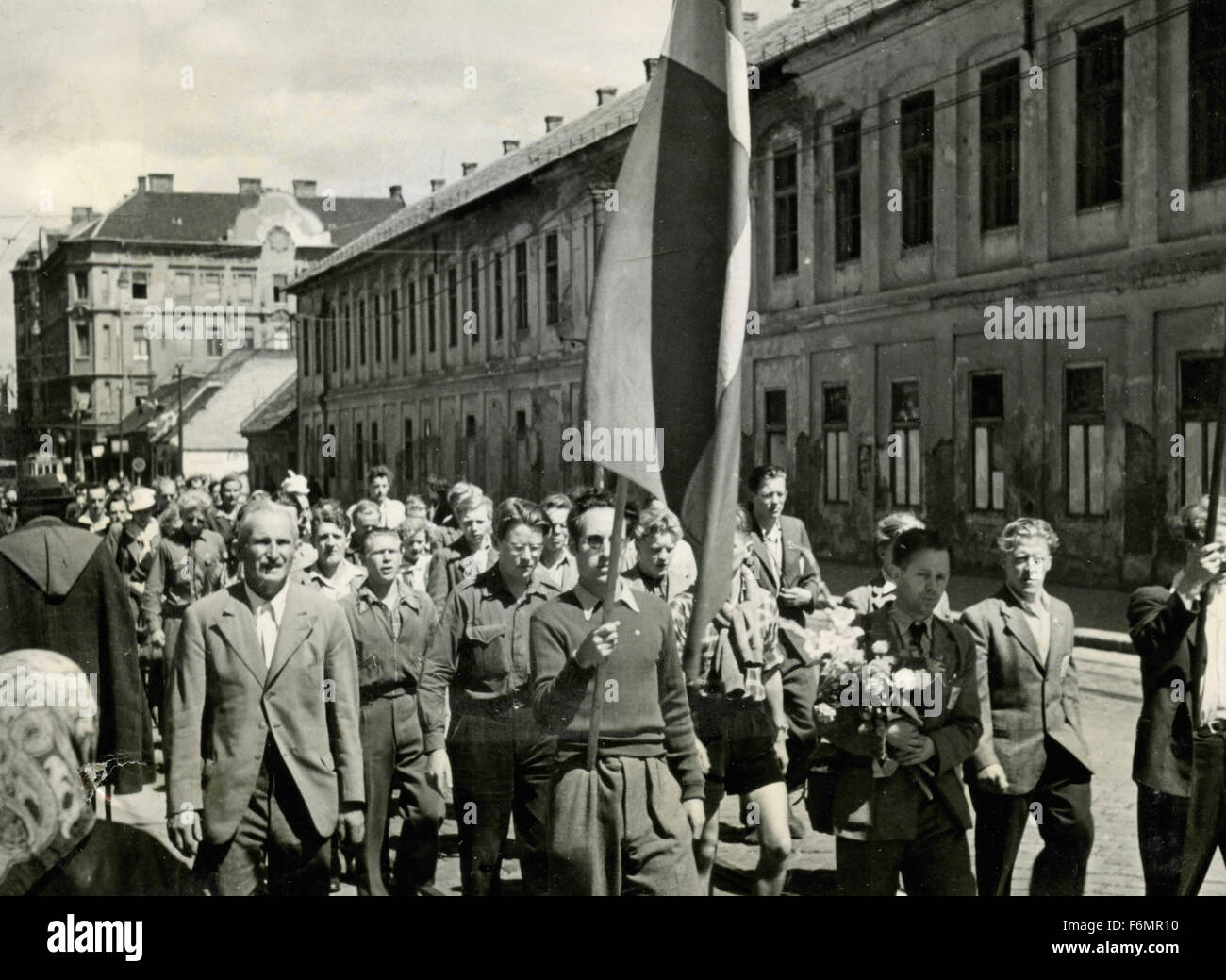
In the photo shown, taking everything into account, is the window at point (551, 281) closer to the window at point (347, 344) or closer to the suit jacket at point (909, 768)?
the window at point (347, 344)

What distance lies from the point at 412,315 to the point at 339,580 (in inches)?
501

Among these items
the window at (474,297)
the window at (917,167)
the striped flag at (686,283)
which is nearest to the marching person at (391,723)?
the striped flag at (686,283)

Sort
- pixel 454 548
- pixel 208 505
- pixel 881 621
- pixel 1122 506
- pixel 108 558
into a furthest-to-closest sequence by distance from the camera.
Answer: pixel 1122 506, pixel 208 505, pixel 454 548, pixel 108 558, pixel 881 621

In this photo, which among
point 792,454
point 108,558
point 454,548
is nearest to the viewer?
point 108,558

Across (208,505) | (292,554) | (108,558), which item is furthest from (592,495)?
(208,505)

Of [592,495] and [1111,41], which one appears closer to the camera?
[592,495]

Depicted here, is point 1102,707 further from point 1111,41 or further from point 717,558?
point 1111,41

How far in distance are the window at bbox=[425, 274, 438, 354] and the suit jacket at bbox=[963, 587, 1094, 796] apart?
13.4 m

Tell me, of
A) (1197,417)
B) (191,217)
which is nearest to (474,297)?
(191,217)

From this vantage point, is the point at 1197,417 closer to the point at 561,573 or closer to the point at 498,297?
the point at 498,297
